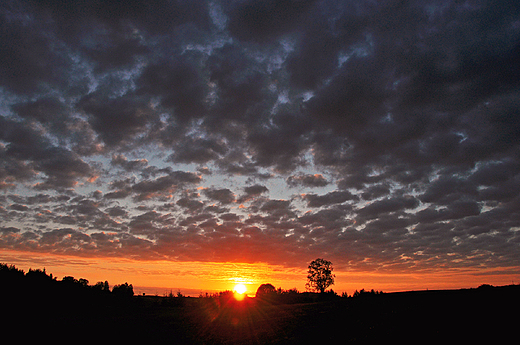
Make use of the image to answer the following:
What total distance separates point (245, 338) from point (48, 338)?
22.9 metres

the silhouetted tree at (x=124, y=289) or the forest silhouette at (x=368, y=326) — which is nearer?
the forest silhouette at (x=368, y=326)

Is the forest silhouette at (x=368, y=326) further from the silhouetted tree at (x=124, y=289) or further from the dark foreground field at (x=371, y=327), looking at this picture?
the silhouetted tree at (x=124, y=289)

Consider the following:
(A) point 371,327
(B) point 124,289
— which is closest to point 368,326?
(A) point 371,327

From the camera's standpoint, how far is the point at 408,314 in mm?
21141

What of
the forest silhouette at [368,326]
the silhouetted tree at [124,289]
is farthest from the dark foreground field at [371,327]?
the silhouetted tree at [124,289]

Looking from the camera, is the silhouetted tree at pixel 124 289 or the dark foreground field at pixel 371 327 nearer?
the dark foreground field at pixel 371 327

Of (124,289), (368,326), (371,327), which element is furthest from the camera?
(124,289)

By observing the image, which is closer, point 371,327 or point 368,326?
point 371,327

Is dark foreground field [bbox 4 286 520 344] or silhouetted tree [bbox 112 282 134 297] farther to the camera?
silhouetted tree [bbox 112 282 134 297]

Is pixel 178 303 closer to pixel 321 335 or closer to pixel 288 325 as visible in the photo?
pixel 288 325

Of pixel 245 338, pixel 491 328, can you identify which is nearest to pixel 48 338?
pixel 245 338

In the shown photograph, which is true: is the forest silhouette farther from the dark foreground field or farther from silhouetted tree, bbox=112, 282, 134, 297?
silhouetted tree, bbox=112, 282, 134, 297

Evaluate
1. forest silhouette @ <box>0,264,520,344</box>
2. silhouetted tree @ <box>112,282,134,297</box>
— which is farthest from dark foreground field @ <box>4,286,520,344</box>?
silhouetted tree @ <box>112,282,134,297</box>

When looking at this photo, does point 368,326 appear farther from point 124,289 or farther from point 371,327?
point 124,289
